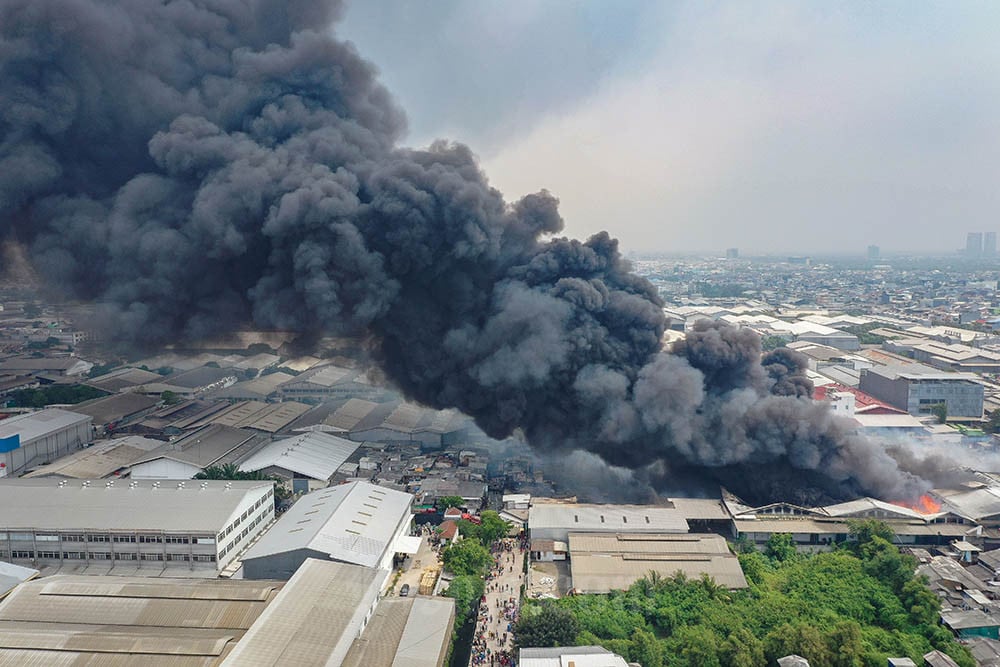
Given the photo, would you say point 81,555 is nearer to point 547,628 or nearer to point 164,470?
point 164,470

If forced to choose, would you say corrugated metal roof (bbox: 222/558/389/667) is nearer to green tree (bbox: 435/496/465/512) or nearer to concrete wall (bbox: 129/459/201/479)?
green tree (bbox: 435/496/465/512)

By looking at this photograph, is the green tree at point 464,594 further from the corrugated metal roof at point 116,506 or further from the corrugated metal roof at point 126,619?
the corrugated metal roof at point 116,506

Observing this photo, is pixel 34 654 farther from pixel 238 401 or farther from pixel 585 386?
pixel 238 401

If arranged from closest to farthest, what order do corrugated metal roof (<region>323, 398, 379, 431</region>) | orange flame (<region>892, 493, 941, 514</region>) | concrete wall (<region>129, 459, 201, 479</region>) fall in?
orange flame (<region>892, 493, 941, 514</region>) < concrete wall (<region>129, 459, 201, 479</region>) < corrugated metal roof (<region>323, 398, 379, 431</region>)

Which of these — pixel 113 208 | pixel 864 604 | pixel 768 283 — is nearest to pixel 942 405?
pixel 864 604

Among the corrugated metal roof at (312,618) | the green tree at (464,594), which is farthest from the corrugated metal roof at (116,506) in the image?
the green tree at (464,594)

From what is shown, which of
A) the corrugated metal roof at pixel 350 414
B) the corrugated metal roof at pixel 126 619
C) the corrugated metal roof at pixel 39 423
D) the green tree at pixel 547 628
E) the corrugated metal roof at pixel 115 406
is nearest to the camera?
the corrugated metal roof at pixel 126 619

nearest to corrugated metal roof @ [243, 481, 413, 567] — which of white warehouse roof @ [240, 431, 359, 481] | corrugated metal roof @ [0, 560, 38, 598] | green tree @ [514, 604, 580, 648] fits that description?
white warehouse roof @ [240, 431, 359, 481]

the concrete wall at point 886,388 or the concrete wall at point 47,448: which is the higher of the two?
the concrete wall at point 47,448
